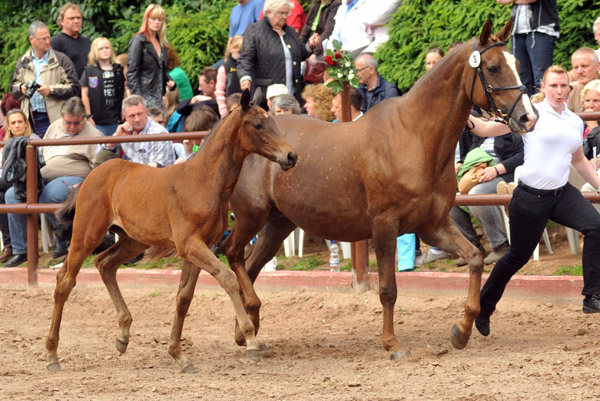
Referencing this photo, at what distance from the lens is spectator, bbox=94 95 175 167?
32.3ft

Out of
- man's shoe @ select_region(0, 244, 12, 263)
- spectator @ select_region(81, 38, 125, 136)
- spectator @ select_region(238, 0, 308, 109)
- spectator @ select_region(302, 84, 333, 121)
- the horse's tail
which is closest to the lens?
the horse's tail

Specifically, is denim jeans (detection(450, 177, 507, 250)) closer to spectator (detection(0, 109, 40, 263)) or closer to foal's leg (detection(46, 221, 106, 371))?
foal's leg (detection(46, 221, 106, 371))

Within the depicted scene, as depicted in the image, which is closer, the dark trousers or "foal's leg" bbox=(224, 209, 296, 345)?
the dark trousers

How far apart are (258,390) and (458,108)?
7.73ft

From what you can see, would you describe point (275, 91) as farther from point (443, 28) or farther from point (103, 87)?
point (103, 87)

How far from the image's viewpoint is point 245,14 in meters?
12.4

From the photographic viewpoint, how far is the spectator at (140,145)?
9.86m

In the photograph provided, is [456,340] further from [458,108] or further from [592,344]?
[458,108]

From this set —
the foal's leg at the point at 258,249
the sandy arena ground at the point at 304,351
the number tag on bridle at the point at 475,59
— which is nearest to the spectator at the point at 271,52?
the sandy arena ground at the point at 304,351

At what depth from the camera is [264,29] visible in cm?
1080

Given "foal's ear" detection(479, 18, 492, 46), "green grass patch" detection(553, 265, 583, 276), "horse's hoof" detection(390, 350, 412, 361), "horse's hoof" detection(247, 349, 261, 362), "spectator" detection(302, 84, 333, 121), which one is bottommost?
"green grass patch" detection(553, 265, 583, 276)

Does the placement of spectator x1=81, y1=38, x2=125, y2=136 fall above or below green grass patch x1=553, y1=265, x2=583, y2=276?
above

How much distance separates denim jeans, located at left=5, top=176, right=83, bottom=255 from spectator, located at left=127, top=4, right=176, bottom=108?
6.34 ft

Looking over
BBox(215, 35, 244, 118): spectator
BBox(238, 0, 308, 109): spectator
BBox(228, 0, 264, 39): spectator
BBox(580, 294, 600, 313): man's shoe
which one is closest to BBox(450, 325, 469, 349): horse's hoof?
BBox(580, 294, 600, 313): man's shoe
